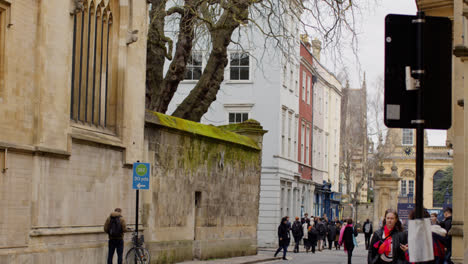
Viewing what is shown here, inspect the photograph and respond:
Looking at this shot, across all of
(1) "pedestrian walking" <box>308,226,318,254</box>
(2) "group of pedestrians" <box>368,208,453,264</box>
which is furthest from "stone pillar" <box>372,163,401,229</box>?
(2) "group of pedestrians" <box>368,208,453,264</box>

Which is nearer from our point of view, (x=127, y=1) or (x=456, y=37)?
(x=456, y=37)

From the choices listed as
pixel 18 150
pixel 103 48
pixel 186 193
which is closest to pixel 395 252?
pixel 18 150

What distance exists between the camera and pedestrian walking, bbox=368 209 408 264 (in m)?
10.7

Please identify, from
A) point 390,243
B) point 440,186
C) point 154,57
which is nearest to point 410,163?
point 440,186

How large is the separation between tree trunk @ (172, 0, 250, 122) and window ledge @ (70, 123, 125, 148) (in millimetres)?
6101

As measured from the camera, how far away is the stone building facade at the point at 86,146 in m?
17.1

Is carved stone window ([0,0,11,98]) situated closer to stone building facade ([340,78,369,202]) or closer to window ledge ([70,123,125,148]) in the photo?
window ledge ([70,123,125,148])

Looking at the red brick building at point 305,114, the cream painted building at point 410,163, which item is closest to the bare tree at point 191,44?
the red brick building at point 305,114

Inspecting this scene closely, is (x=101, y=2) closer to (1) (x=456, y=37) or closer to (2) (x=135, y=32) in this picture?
(2) (x=135, y=32)

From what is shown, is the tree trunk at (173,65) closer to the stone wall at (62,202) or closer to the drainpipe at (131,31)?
the drainpipe at (131,31)

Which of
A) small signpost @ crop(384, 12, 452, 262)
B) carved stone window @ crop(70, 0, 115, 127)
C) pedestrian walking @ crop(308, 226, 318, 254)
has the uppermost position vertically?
carved stone window @ crop(70, 0, 115, 127)

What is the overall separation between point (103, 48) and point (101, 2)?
1132mm

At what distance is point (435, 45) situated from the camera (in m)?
7.03

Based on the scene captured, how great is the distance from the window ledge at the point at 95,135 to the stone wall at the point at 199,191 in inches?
70.7
